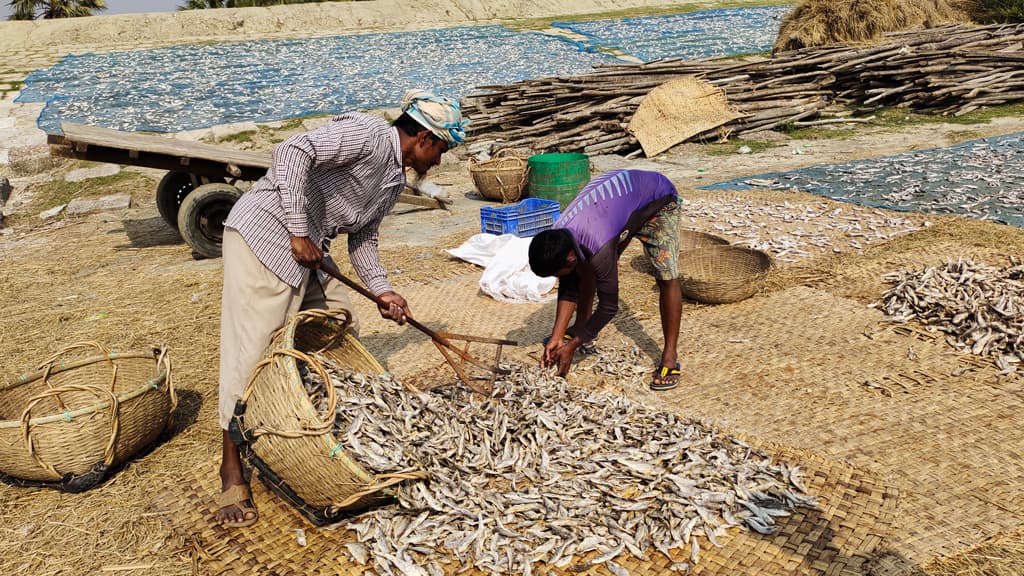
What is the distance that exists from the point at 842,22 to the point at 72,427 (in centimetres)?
1603

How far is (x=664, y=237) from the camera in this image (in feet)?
13.1

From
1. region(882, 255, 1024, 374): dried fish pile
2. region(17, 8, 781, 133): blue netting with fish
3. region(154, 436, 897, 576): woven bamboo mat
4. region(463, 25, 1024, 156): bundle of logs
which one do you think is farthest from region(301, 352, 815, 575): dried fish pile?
region(17, 8, 781, 133): blue netting with fish

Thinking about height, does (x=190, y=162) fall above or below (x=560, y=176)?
above

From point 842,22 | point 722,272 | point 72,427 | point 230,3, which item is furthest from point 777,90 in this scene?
point 230,3

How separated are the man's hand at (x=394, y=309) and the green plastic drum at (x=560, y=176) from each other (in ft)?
15.9

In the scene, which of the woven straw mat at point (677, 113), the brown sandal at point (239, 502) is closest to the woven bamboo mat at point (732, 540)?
the brown sandal at point (239, 502)

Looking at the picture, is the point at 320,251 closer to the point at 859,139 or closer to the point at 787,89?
the point at 859,139

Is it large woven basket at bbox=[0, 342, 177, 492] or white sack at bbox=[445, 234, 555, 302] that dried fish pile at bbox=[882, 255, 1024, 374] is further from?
large woven basket at bbox=[0, 342, 177, 492]

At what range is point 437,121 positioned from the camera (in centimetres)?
287

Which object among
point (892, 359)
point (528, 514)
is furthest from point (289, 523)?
point (892, 359)

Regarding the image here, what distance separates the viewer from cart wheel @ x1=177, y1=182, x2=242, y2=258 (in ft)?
22.3

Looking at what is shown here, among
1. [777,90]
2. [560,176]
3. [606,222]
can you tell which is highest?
[606,222]

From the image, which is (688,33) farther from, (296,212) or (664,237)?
(296,212)

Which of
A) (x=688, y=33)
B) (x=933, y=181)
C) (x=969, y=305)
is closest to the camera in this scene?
(x=969, y=305)
